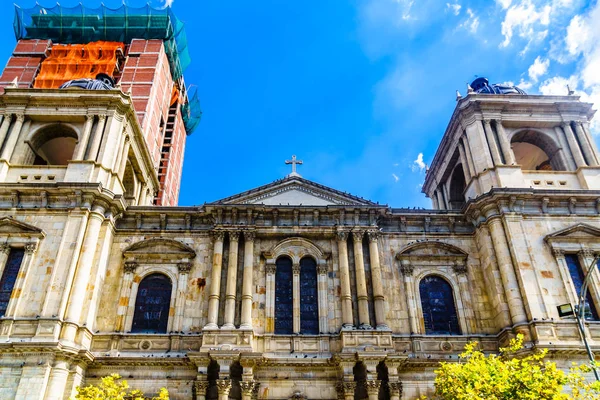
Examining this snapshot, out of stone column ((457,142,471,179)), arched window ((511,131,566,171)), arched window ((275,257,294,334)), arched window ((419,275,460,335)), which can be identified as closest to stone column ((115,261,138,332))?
arched window ((275,257,294,334))

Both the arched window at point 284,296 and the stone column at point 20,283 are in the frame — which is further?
the arched window at point 284,296

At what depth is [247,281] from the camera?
21562mm

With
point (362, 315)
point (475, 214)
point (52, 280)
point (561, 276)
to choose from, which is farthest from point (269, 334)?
point (561, 276)

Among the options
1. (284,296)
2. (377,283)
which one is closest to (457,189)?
(377,283)

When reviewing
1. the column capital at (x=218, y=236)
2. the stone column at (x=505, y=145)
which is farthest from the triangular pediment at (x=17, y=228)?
the stone column at (x=505, y=145)

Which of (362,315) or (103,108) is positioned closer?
(362,315)

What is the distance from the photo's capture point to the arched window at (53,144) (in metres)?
25.4

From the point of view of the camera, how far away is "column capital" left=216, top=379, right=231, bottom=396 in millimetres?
18609

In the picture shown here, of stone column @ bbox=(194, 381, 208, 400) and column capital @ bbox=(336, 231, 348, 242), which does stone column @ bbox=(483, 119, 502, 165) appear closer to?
column capital @ bbox=(336, 231, 348, 242)

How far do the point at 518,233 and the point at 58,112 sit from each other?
22947 mm

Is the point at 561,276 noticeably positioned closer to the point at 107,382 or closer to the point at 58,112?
the point at 107,382

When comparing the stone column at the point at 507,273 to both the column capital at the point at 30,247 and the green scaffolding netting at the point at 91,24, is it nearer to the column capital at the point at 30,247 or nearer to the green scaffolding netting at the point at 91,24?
the column capital at the point at 30,247

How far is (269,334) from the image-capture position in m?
20.6

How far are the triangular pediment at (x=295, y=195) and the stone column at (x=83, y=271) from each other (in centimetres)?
583
